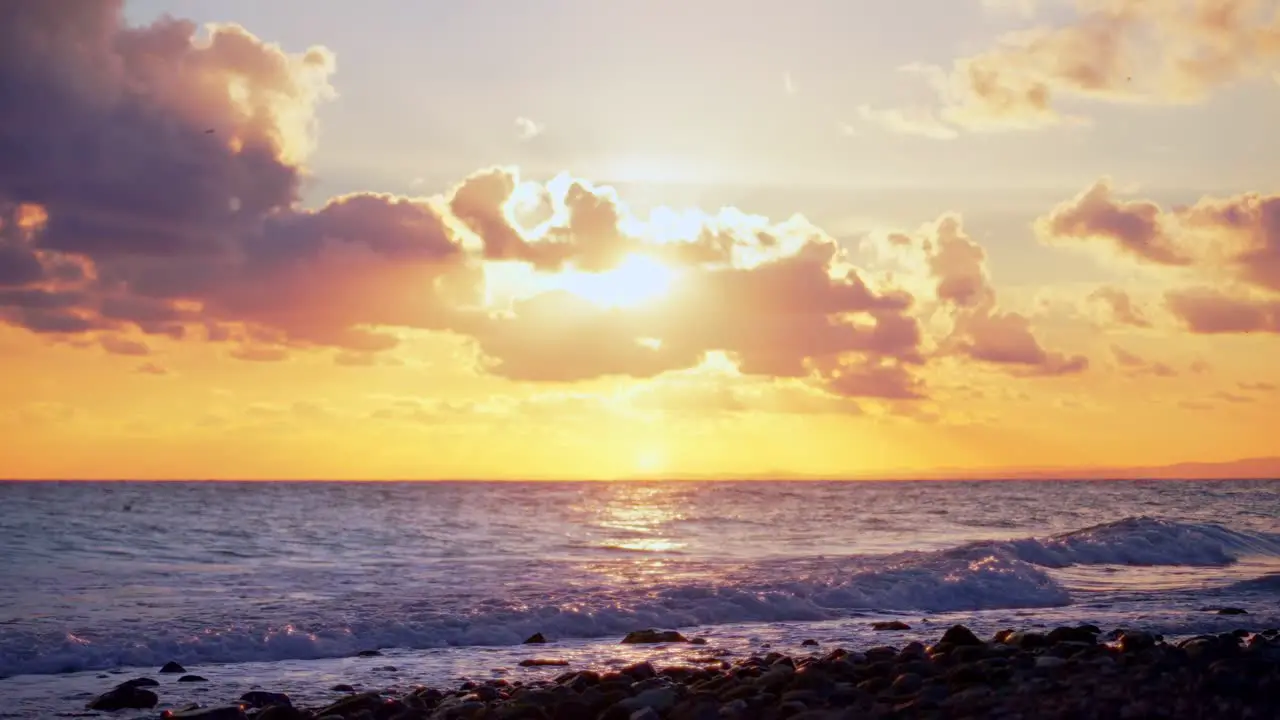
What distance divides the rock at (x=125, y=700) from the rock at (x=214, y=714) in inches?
61.7

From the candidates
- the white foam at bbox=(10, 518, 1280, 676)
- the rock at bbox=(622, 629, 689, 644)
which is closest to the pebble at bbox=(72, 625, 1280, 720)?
the white foam at bbox=(10, 518, 1280, 676)

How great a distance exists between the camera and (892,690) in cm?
1301

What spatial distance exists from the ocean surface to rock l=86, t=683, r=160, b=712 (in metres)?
0.34

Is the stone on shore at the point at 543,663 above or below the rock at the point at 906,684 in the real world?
below

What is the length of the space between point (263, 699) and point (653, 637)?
8031mm

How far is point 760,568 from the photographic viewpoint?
107 ft

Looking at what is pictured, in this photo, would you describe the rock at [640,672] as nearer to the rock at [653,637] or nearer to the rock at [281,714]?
the rock at [281,714]

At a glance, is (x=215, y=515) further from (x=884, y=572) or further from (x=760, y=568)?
(x=884, y=572)

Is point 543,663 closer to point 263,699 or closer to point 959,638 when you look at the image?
point 263,699

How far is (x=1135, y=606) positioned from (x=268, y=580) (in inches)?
826

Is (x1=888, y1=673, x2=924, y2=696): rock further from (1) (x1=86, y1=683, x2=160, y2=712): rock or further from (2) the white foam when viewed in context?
(2) the white foam

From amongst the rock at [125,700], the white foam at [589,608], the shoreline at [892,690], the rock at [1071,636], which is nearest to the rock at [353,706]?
the shoreline at [892,690]

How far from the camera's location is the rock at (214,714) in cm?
1343

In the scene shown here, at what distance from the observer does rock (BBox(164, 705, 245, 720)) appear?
13.4 m
